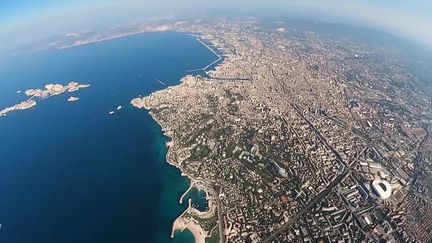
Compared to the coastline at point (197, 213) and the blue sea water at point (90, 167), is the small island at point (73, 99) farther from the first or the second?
the coastline at point (197, 213)

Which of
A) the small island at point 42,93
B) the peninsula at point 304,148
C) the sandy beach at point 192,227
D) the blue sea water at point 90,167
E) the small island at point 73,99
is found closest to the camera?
the sandy beach at point 192,227

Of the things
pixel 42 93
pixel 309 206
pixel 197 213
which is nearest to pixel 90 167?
pixel 197 213

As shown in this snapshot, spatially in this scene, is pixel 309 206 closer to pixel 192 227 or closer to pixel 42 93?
pixel 192 227

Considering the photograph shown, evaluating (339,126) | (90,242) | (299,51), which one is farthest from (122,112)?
(299,51)

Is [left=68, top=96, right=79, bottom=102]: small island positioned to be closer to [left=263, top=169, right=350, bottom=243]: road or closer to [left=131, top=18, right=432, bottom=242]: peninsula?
[left=131, top=18, right=432, bottom=242]: peninsula

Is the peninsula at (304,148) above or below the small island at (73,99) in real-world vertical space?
above

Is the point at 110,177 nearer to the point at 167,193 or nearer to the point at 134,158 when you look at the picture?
the point at 134,158

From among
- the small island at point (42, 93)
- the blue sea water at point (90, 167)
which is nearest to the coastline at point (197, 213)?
the blue sea water at point (90, 167)

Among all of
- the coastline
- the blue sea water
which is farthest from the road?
the blue sea water
